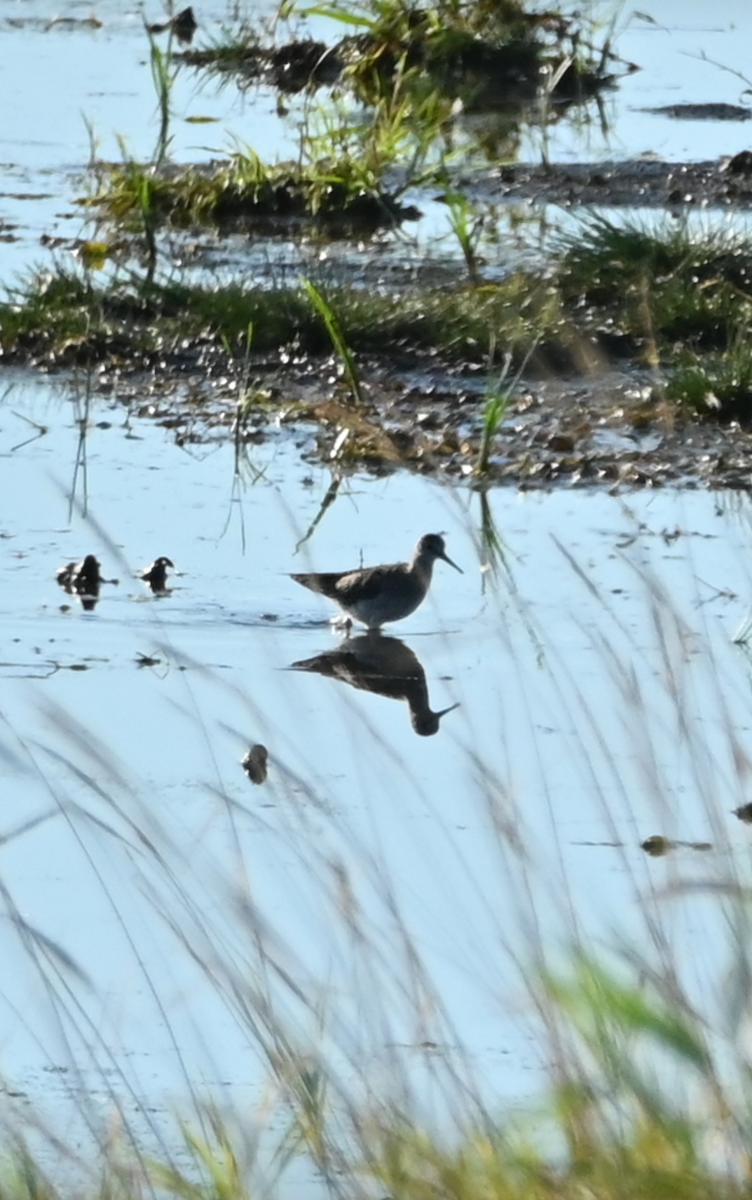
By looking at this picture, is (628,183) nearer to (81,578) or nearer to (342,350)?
(342,350)

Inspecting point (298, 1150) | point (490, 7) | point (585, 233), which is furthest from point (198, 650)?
point (490, 7)

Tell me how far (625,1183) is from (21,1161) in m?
0.84

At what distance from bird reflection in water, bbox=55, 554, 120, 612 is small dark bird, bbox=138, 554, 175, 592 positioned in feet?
0.47

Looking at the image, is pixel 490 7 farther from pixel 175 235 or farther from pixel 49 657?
pixel 49 657

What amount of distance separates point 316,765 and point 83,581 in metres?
1.54

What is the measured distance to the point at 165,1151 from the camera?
333cm

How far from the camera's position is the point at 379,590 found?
652 centimetres

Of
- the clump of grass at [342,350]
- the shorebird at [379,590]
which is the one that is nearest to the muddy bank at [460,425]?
the clump of grass at [342,350]

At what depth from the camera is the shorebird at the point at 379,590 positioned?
257 inches

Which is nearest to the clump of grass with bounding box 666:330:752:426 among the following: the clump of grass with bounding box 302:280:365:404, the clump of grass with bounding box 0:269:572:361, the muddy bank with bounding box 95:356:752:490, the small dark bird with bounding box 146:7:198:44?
the muddy bank with bounding box 95:356:752:490

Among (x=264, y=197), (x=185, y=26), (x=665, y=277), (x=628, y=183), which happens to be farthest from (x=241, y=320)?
(x=185, y=26)

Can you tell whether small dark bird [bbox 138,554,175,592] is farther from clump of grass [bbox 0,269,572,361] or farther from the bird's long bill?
clump of grass [bbox 0,269,572,361]

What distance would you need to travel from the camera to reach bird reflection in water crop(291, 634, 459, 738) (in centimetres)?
601

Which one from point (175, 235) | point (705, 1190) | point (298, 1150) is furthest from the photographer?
point (175, 235)
